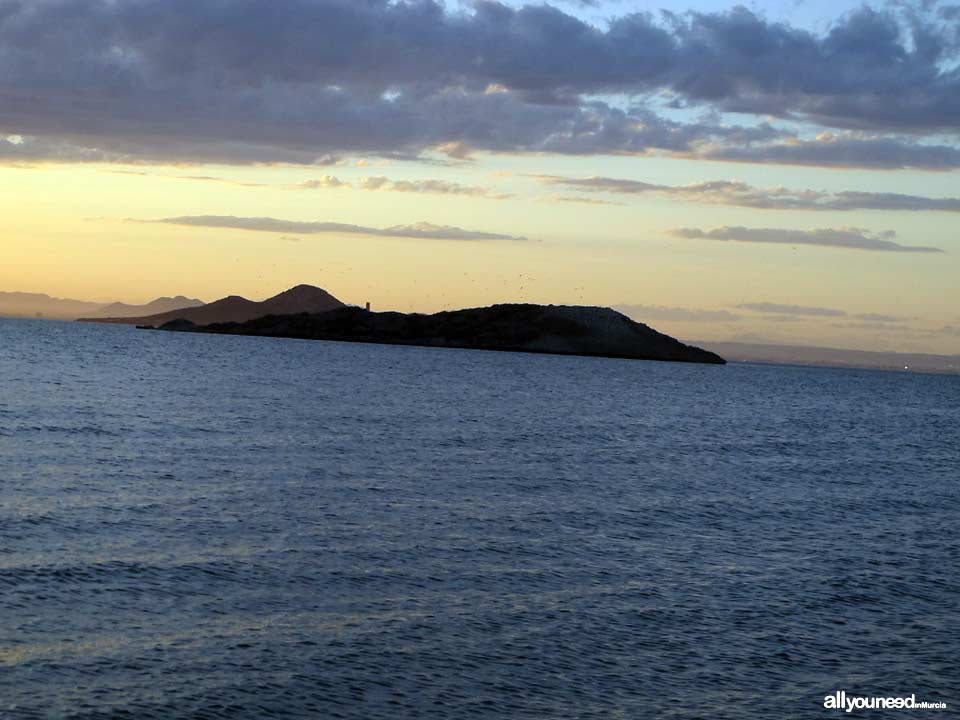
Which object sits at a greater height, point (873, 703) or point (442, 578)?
point (442, 578)

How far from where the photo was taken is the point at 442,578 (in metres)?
24.1

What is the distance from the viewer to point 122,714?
15375 mm

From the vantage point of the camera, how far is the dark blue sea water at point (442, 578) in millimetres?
17312

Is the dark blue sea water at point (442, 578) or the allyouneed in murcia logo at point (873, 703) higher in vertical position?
the dark blue sea water at point (442, 578)

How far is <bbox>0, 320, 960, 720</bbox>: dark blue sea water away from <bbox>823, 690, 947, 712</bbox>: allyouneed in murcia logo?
37 centimetres

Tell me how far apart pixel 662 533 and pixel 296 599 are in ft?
43.9

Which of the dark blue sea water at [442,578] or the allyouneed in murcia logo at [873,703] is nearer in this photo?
the dark blue sea water at [442,578]

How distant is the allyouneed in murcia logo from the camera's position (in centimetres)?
1775

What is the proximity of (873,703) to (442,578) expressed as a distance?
9540 millimetres

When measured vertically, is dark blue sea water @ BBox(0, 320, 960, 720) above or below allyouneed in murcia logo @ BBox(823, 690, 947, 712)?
above

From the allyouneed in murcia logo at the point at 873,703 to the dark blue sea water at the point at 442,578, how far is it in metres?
0.37

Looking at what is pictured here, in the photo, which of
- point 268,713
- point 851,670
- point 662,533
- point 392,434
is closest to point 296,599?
point 268,713

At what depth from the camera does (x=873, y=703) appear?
18000 mm

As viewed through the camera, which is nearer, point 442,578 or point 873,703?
point 873,703
